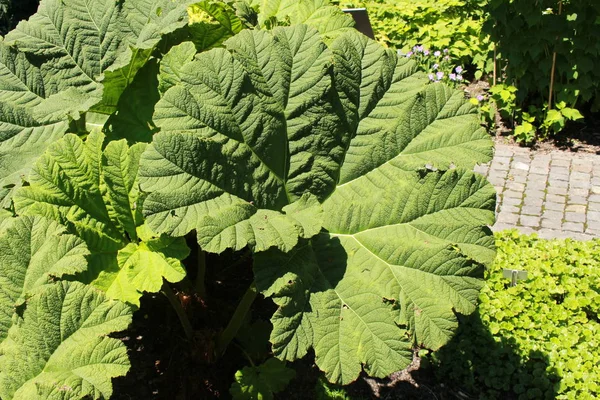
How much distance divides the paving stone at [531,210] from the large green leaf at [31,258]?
12.8 feet

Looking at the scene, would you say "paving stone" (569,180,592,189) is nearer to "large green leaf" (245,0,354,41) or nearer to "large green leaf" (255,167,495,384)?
"large green leaf" (245,0,354,41)

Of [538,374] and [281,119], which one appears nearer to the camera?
[281,119]

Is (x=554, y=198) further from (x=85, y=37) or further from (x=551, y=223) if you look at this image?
(x=85, y=37)

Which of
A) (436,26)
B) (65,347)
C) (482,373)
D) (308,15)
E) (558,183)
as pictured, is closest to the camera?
(65,347)

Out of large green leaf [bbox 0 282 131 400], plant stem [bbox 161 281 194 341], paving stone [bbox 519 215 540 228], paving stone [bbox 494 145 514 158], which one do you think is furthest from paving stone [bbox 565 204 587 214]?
large green leaf [bbox 0 282 131 400]

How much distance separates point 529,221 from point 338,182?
287 cm

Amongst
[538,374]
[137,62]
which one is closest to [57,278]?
[137,62]

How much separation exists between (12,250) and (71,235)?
0.63 feet

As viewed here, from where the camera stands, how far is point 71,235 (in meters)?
2.29

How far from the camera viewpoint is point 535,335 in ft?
12.2

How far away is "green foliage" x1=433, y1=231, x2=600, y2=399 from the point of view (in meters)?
3.47

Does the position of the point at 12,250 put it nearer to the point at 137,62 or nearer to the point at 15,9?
the point at 137,62

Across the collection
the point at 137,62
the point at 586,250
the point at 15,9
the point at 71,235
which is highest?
the point at 137,62

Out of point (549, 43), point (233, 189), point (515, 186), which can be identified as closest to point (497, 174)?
point (515, 186)
